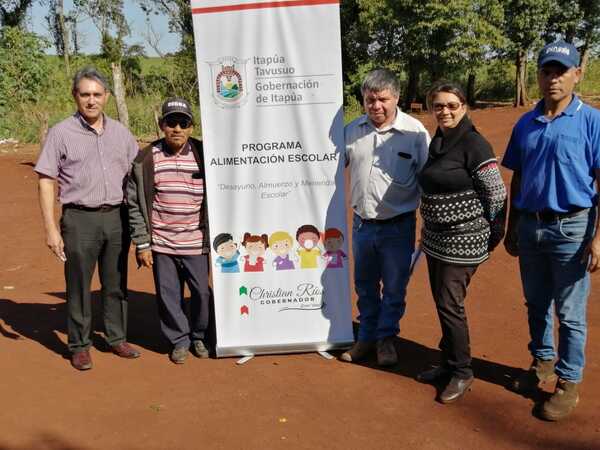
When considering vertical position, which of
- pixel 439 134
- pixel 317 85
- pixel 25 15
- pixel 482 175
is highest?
pixel 25 15

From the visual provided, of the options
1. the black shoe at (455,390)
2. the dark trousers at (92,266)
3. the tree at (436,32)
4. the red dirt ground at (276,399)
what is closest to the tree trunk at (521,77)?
the tree at (436,32)

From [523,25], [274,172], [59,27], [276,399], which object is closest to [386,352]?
[276,399]

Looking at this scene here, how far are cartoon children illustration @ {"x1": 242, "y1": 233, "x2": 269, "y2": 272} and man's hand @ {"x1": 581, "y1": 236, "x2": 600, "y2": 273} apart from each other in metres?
2.01

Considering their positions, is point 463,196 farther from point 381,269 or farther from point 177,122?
point 177,122

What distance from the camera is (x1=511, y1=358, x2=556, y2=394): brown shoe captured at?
3.77 meters

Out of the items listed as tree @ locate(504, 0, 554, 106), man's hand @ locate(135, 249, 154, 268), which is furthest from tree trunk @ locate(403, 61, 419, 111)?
man's hand @ locate(135, 249, 154, 268)

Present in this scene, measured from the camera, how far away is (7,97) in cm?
1898

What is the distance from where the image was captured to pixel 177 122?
3990 mm

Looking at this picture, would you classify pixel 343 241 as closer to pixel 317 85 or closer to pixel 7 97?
pixel 317 85

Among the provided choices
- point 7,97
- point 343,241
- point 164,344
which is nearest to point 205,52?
point 343,241

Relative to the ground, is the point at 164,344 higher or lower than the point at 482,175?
lower

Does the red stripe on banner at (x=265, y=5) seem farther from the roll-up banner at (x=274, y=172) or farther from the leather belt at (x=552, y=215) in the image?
the leather belt at (x=552, y=215)

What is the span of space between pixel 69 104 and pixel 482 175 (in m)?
19.8

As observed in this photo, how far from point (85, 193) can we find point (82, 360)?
1.18 metres
